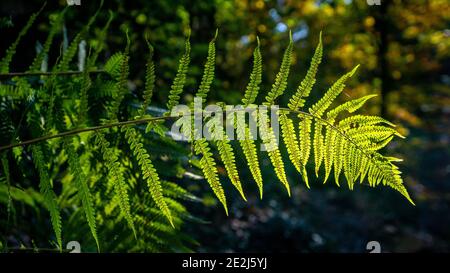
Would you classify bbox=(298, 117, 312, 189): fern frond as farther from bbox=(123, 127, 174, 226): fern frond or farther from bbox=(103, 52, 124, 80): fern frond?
bbox=(103, 52, 124, 80): fern frond

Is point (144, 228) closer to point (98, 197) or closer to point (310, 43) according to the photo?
point (98, 197)

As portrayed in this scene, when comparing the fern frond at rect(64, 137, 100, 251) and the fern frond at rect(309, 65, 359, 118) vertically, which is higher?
the fern frond at rect(309, 65, 359, 118)

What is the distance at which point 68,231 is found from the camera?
116cm

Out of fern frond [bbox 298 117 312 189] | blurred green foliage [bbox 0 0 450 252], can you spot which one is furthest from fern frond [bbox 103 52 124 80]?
fern frond [bbox 298 117 312 189]

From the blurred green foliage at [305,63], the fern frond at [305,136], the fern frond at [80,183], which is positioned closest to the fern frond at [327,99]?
the fern frond at [305,136]

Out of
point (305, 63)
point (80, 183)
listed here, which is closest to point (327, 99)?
point (80, 183)

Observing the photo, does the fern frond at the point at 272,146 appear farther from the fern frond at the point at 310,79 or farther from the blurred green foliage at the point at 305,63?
the blurred green foliage at the point at 305,63

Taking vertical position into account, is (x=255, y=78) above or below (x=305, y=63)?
below

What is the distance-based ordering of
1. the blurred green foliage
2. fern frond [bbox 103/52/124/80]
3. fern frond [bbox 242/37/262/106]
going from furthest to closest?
the blurred green foliage, fern frond [bbox 103/52/124/80], fern frond [bbox 242/37/262/106]

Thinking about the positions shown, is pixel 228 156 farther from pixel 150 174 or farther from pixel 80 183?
pixel 80 183

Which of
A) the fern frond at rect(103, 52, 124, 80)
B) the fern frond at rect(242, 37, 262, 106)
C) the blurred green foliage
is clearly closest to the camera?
the fern frond at rect(242, 37, 262, 106)
